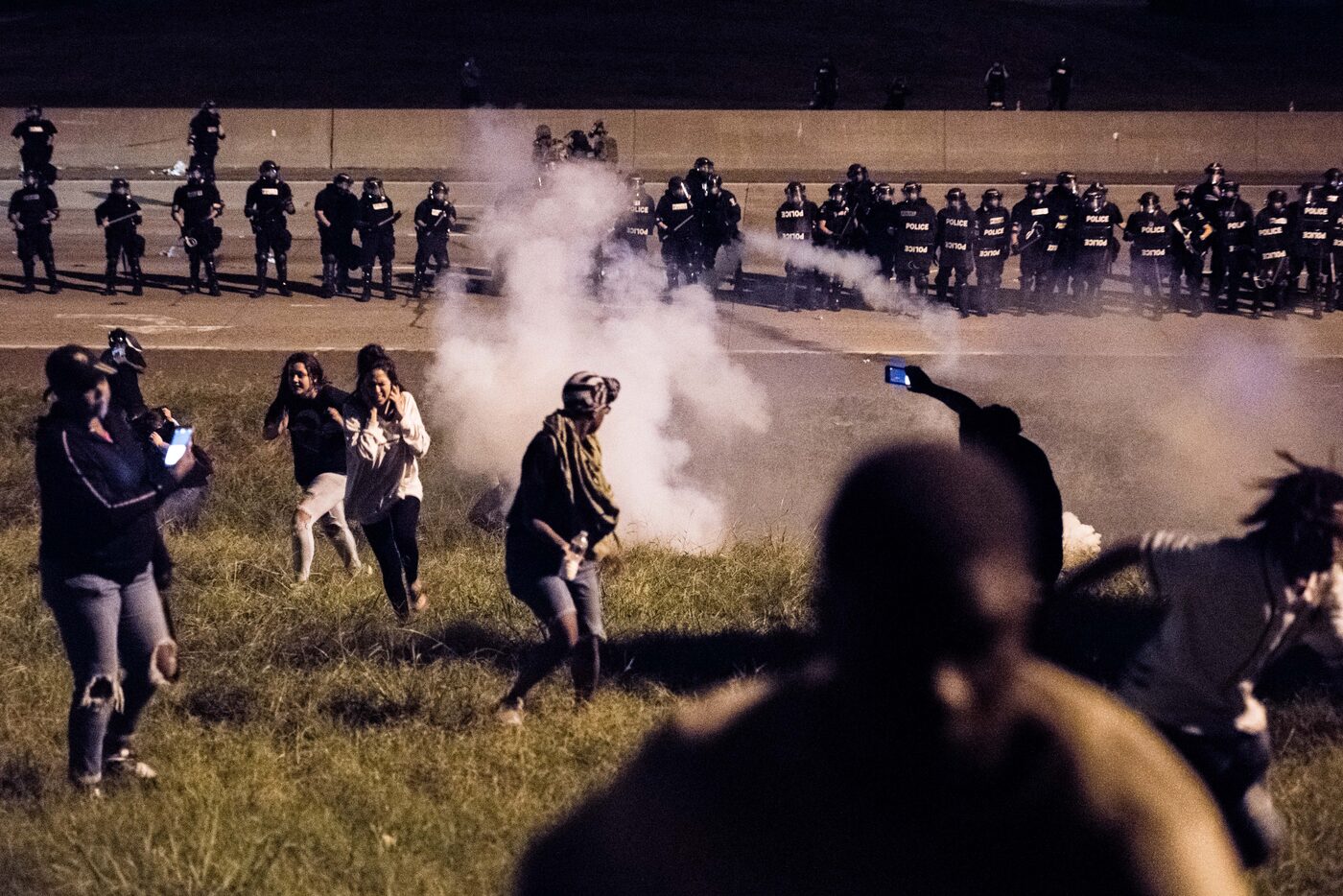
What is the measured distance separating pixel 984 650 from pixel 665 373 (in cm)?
1172

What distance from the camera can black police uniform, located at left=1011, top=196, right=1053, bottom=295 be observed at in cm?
1805

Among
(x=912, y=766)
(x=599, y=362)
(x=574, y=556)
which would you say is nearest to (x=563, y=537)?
(x=574, y=556)

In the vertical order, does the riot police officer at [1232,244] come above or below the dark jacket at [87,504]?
above

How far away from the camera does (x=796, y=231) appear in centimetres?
1795

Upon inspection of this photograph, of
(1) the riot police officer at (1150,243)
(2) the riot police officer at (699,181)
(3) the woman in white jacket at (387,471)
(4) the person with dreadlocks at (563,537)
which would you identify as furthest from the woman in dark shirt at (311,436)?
(1) the riot police officer at (1150,243)

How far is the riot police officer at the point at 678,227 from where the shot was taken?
17.7 m

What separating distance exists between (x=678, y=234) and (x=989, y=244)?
3.42 m

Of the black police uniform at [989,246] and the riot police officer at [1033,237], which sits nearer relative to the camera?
the black police uniform at [989,246]

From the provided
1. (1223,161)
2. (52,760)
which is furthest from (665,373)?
(1223,161)

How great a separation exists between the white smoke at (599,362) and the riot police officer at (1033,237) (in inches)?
145

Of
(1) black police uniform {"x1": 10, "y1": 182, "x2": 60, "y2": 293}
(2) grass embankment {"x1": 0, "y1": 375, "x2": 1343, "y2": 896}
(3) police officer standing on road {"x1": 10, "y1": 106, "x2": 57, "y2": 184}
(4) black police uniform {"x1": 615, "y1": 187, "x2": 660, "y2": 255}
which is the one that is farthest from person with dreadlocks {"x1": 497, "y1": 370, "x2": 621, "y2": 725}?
(3) police officer standing on road {"x1": 10, "y1": 106, "x2": 57, "y2": 184}

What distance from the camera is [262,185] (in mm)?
17750

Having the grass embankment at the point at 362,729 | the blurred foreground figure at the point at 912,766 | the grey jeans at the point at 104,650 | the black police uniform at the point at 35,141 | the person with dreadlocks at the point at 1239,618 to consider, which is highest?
the black police uniform at the point at 35,141

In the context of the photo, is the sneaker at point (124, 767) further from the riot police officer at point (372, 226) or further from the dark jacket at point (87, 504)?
the riot police officer at point (372, 226)
